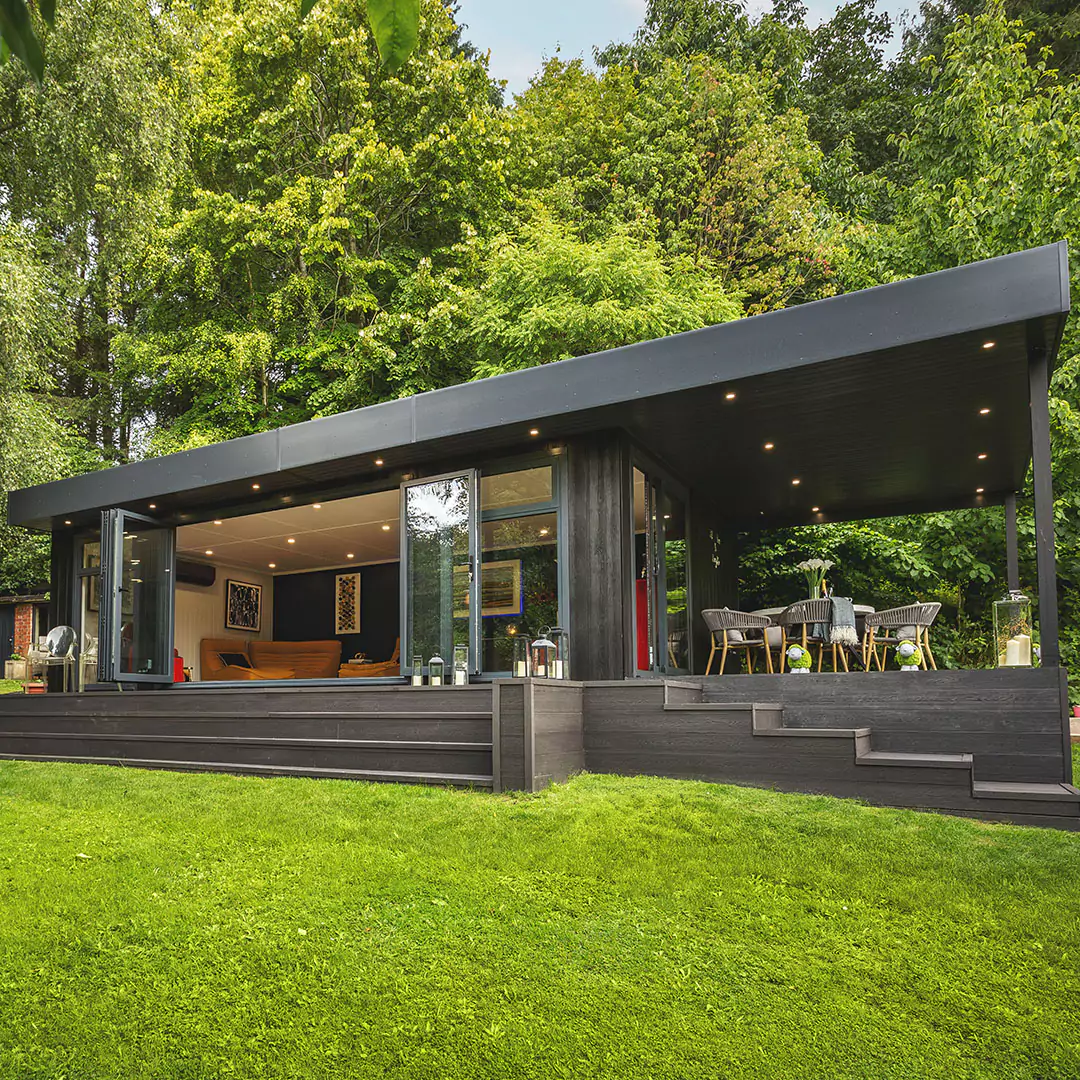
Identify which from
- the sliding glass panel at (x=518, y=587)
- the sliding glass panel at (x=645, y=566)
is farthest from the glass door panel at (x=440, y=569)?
the sliding glass panel at (x=645, y=566)

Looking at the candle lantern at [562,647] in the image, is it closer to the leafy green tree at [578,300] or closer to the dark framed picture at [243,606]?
the leafy green tree at [578,300]

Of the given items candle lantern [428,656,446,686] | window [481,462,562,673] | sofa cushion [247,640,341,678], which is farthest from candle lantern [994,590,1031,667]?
sofa cushion [247,640,341,678]

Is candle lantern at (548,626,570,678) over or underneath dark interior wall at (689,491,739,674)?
underneath

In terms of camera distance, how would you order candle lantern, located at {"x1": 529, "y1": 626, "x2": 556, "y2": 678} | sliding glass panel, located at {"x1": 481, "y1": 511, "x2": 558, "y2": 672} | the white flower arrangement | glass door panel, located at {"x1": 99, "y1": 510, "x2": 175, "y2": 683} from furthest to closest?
the white flower arrangement, glass door panel, located at {"x1": 99, "y1": 510, "x2": 175, "y2": 683}, sliding glass panel, located at {"x1": 481, "y1": 511, "x2": 558, "y2": 672}, candle lantern, located at {"x1": 529, "y1": 626, "x2": 556, "y2": 678}

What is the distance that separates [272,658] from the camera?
1426cm

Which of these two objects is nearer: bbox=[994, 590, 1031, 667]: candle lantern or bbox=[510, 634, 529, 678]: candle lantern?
bbox=[994, 590, 1031, 667]: candle lantern

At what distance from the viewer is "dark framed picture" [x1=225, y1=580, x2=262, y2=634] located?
14.0 metres

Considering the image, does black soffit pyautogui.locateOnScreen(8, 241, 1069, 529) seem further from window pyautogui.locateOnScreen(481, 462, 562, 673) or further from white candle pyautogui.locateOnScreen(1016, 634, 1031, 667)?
white candle pyautogui.locateOnScreen(1016, 634, 1031, 667)

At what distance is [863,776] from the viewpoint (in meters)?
5.44

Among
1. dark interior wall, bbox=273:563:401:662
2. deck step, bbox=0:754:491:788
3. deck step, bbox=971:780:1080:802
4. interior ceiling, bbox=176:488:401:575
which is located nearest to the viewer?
deck step, bbox=971:780:1080:802

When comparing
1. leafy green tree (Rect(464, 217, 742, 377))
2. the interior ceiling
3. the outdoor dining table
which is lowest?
the outdoor dining table

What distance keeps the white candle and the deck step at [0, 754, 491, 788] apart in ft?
11.8

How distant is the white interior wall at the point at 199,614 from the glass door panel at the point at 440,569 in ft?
21.3

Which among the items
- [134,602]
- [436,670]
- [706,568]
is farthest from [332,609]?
[436,670]
